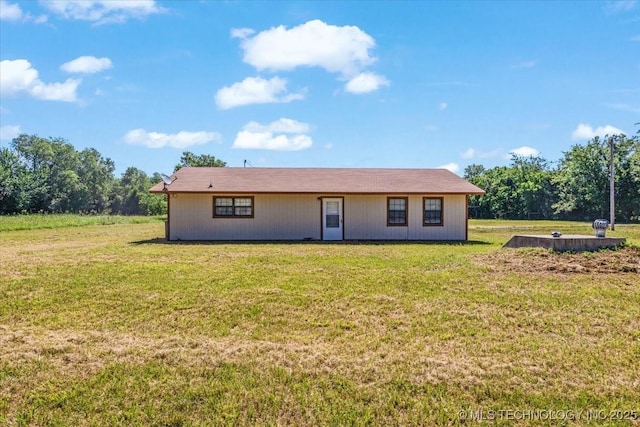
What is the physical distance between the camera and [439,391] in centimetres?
407

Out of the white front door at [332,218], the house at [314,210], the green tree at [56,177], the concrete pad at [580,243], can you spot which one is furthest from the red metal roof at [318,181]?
the green tree at [56,177]

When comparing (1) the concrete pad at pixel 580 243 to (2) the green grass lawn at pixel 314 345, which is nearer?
(2) the green grass lawn at pixel 314 345

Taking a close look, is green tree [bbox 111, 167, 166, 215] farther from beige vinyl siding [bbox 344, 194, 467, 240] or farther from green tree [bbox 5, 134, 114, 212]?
beige vinyl siding [bbox 344, 194, 467, 240]

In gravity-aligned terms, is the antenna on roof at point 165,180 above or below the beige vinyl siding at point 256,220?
above

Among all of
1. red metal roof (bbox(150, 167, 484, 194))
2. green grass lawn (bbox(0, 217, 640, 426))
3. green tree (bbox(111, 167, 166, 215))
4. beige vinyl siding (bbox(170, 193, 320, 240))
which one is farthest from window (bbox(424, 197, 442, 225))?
green tree (bbox(111, 167, 166, 215))

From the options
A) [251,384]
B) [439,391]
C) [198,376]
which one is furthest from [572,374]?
[198,376]

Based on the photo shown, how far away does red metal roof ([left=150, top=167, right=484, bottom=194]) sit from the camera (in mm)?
16922

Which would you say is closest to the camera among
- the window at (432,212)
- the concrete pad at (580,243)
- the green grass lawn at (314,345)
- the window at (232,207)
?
the green grass lawn at (314,345)

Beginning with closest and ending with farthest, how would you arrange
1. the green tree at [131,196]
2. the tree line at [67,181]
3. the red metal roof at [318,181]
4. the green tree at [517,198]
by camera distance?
the red metal roof at [318,181] → the green tree at [517,198] → the tree line at [67,181] → the green tree at [131,196]

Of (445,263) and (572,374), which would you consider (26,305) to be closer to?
(572,374)

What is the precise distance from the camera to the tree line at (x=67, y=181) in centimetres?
4256

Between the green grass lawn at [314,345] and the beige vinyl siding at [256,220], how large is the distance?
7952mm

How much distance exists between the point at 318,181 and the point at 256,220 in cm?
310

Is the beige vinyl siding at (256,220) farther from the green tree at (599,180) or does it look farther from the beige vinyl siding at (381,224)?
the green tree at (599,180)
